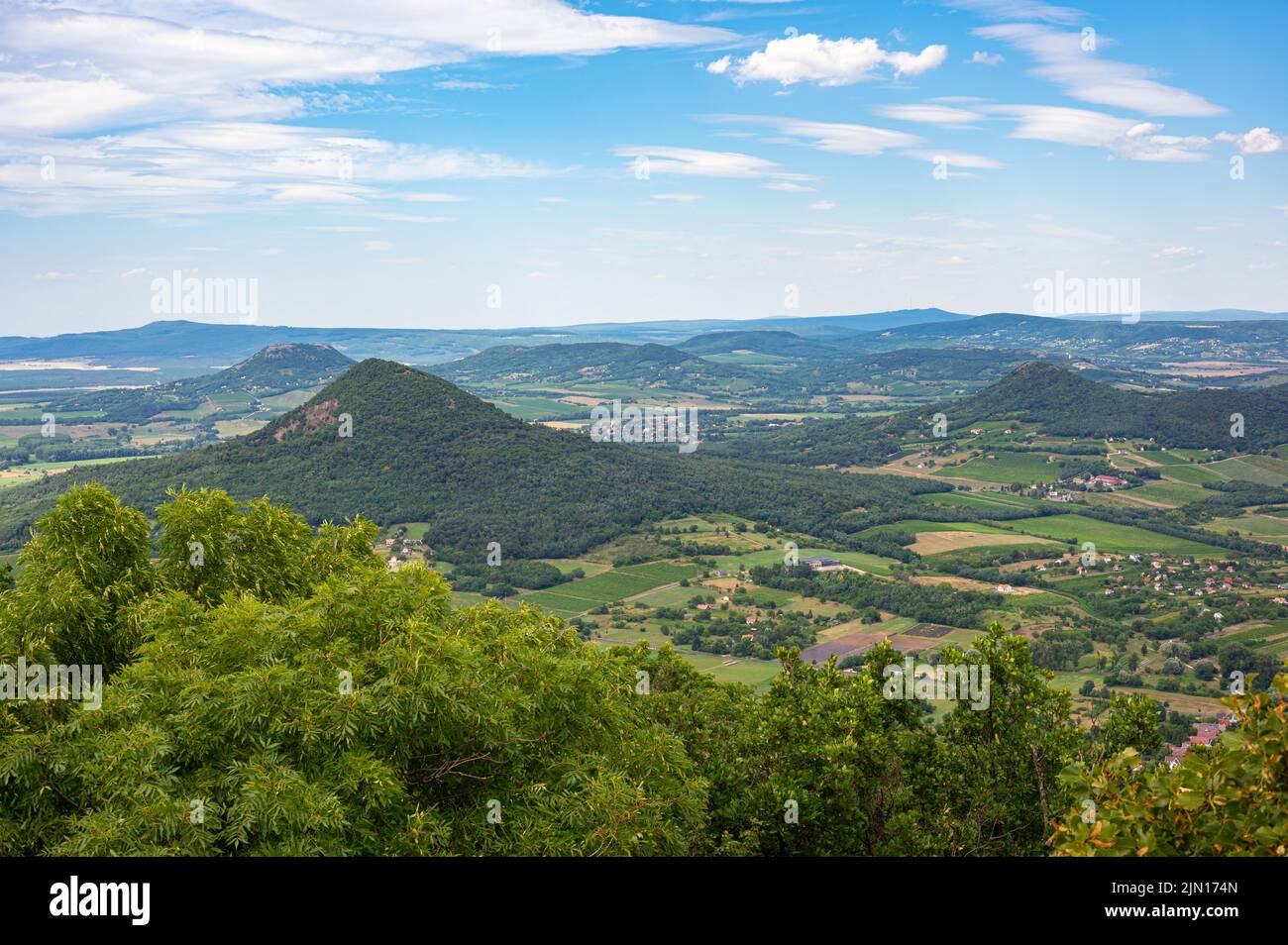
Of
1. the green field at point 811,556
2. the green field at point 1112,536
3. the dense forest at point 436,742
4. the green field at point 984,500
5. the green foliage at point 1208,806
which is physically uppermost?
the green foliage at point 1208,806

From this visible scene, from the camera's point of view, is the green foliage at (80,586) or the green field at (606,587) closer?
the green foliage at (80,586)

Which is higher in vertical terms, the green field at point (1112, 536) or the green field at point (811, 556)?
the green field at point (1112, 536)

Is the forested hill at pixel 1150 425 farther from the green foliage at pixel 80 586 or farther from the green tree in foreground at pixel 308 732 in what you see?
the green tree in foreground at pixel 308 732

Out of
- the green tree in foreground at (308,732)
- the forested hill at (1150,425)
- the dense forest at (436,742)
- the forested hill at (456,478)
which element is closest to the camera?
the dense forest at (436,742)

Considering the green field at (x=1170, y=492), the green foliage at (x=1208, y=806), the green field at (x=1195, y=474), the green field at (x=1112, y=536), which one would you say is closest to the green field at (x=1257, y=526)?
the green field at (x=1112, y=536)

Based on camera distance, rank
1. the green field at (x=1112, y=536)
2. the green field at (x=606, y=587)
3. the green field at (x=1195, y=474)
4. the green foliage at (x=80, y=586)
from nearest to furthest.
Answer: the green foliage at (x=80, y=586) → the green field at (x=606, y=587) → the green field at (x=1112, y=536) → the green field at (x=1195, y=474)

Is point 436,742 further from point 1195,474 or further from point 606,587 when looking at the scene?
point 1195,474
